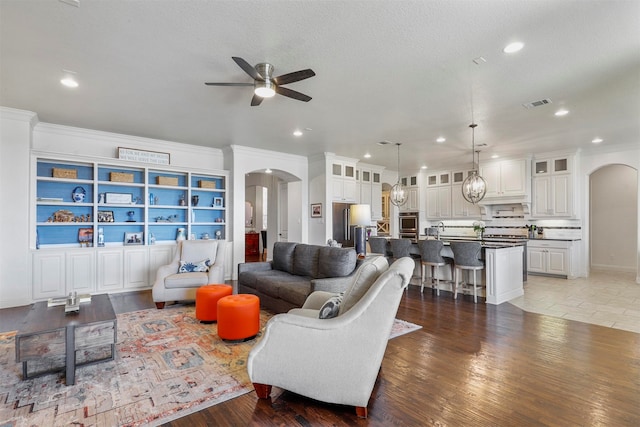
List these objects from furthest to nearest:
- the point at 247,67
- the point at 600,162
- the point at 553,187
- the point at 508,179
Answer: the point at 508,179
the point at 553,187
the point at 600,162
the point at 247,67

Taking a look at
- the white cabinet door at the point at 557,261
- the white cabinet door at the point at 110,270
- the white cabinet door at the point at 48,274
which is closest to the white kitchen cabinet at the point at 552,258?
the white cabinet door at the point at 557,261

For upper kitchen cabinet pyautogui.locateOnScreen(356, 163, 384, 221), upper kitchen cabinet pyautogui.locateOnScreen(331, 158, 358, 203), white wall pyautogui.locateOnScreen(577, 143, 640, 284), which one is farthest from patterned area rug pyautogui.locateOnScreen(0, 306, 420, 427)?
white wall pyautogui.locateOnScreen(577, 143, 640, 284)

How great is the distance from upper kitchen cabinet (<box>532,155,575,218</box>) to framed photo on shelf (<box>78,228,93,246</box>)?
9.54 m

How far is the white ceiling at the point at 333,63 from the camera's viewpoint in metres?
2.42

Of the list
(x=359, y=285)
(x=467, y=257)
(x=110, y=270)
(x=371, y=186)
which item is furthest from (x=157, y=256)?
(x=371, y=186)

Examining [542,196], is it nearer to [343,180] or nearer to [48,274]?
[343,180]

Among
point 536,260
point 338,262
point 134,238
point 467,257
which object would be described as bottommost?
point 536,260

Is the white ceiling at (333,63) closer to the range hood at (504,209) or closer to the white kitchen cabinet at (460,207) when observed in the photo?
the range hood at (504,209)

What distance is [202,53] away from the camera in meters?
3.00

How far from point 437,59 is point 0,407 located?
449cm

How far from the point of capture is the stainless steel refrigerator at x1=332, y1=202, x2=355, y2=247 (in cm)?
770

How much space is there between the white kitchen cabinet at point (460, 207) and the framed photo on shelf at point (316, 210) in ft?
13.9

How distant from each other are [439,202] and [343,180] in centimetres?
354

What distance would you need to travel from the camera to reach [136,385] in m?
2.38
